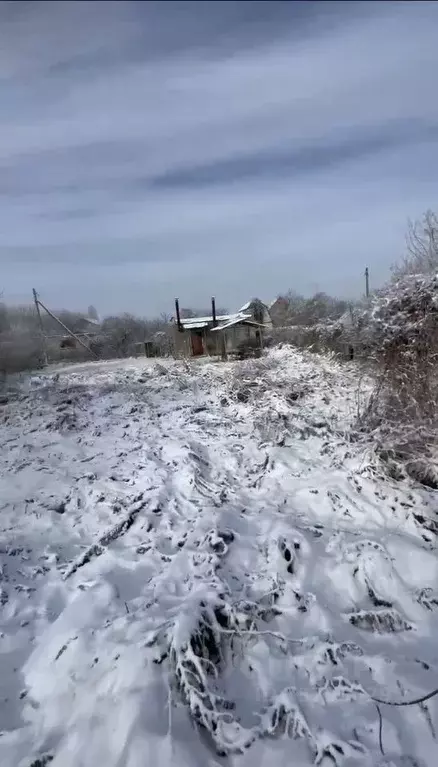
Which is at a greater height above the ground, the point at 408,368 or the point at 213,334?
the point at 408,368

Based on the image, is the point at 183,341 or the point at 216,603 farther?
the point at 183,341

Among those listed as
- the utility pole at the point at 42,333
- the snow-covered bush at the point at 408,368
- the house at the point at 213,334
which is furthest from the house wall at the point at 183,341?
the snow-covered bush at the point at 408,368

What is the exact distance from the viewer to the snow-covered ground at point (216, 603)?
9.38 feet

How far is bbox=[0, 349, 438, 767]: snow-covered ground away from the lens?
2859mm

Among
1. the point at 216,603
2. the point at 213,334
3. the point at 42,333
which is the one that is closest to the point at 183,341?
the point at 213,334

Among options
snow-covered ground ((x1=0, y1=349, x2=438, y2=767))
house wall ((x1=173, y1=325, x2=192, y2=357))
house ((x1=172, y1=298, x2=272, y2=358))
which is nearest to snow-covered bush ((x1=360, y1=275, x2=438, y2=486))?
snow-covered ground ((x1=0, y1=349, x2=438, y2=767))

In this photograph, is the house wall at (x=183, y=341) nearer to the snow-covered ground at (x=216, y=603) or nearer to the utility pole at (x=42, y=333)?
the utility pole at (x=42, y=333)

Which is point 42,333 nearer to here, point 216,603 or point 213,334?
point 213,334

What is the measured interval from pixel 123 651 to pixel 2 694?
1012 millimetres

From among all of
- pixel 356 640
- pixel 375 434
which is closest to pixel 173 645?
pixel 356 640

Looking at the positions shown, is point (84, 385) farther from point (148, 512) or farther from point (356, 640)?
point (356, 640)

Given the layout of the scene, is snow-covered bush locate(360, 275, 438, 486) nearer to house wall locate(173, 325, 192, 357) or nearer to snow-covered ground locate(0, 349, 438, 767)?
snow-covered ground locate(0, 349, 438, 767)

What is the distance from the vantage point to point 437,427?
19.5 ft

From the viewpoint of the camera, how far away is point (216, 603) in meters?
3.71
